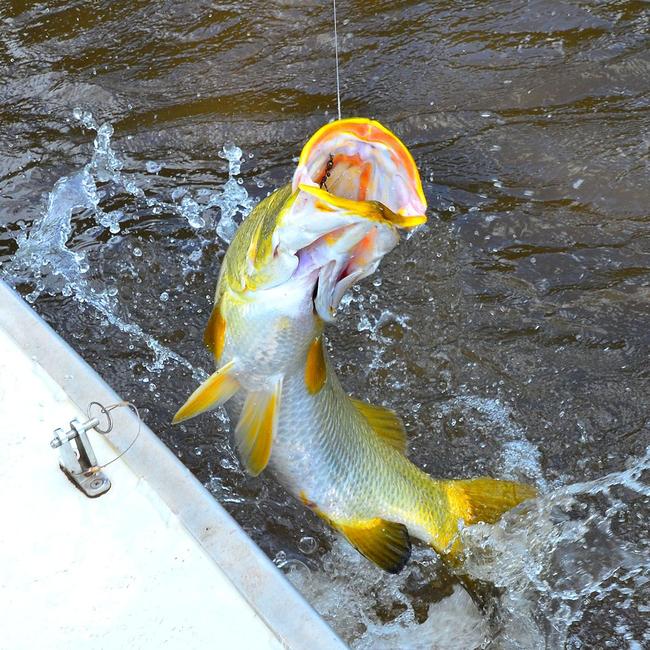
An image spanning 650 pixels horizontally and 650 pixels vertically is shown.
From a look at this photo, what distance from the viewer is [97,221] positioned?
3.83 m

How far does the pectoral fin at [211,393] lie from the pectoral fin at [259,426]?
6cm

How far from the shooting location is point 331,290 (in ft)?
6.44

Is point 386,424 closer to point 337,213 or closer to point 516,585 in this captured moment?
point 516,585

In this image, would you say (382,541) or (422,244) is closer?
(382,541)

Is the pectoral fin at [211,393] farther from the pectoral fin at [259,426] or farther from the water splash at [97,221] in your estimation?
the water splash at [97,221]

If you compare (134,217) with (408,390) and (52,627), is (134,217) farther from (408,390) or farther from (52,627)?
(52,627)

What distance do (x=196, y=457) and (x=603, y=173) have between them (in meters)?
2.21

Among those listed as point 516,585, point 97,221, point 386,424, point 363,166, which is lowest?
point 516,585

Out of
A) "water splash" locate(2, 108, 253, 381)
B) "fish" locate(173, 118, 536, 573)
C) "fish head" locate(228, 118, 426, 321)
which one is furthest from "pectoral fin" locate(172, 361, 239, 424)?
"water splash" locate(2, 108, 253, 381)

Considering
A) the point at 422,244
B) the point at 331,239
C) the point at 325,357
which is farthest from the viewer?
the point at 422,244

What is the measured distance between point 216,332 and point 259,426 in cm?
26

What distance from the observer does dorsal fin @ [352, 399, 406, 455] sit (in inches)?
103

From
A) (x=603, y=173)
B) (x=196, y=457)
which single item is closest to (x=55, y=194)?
(x=196, y=457)

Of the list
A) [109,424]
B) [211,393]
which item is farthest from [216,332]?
[109,424]
